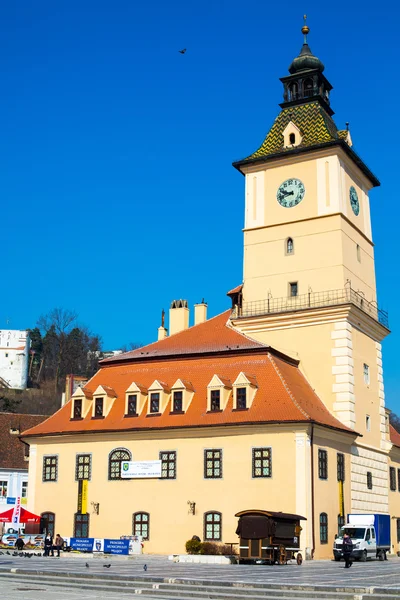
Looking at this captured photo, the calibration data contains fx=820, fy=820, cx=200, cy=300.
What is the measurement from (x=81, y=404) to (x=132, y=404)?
11.0ft

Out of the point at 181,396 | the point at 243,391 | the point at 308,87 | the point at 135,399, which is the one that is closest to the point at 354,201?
the point at 308,87

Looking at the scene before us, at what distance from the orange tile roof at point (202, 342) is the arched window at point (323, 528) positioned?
9171 mm

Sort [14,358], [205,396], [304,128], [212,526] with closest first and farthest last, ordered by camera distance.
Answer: [212,526] < [205,396] < [304,128] < [14,358]

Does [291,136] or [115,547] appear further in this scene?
[291,136]

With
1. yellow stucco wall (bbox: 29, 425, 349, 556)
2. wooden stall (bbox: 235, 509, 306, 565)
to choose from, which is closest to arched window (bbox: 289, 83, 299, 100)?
yellow stucco wall (bbox: 29, 425, 349, 556)

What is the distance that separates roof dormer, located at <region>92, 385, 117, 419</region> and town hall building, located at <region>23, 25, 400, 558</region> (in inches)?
3.1

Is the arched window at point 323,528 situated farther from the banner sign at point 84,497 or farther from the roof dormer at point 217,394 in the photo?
Result: the banner sign at point 84,497

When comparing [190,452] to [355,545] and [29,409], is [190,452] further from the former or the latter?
[29,409]

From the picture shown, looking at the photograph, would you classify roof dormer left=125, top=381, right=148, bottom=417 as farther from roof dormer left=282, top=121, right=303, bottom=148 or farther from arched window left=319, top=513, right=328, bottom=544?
roof dormer left=282, top=121, right=303, bottom=148

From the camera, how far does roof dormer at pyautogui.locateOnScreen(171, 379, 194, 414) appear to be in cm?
4256

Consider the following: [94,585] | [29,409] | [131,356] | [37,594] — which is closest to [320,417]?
[131,356]

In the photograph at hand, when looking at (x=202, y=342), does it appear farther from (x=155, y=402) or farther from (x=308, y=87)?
(x=308, y=87)

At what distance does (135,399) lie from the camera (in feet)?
145

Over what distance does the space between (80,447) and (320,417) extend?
1311 cm
